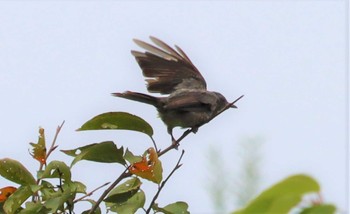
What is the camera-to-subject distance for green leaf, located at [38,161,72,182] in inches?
101

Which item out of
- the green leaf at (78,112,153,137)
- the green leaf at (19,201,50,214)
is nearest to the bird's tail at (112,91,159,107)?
the green leaf at (78,112,153,137)

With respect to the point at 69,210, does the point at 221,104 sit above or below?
above

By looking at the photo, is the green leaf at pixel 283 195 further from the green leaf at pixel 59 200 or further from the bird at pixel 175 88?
the bird at pixel 175 88

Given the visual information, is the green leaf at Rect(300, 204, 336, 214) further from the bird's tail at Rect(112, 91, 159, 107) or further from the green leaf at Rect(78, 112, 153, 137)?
the bird's tail at Rect(112, 91, 159, 107)

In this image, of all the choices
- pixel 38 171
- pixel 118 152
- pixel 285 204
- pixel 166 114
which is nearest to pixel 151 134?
pixel 118 152

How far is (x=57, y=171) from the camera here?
101 inches

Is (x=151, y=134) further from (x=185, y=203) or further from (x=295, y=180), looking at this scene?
(x=295, y=180)

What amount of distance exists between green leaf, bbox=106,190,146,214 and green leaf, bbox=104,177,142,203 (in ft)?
0.05

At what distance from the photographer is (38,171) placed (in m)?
2.62

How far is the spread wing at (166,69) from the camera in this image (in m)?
5.80

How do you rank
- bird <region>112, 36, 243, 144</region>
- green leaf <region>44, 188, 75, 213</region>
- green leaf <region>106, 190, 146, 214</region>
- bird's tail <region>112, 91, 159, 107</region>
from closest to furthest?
green leaf <region>44, 188, 75, 213</region>, green leaf <region>106, 190, 146, 214</region>, bird's tail <region>112, 91, 159, 107</region>, bird <region>112, 36, 243, 144</region>

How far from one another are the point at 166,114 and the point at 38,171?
3.19m

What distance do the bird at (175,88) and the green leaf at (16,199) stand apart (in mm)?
2876

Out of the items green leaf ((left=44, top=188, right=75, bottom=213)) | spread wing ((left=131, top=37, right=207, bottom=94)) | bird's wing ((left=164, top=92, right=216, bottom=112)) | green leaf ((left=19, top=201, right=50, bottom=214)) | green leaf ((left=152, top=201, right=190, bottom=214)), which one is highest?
spread wing ((left=131, top=37, right=207, bottom=94))
